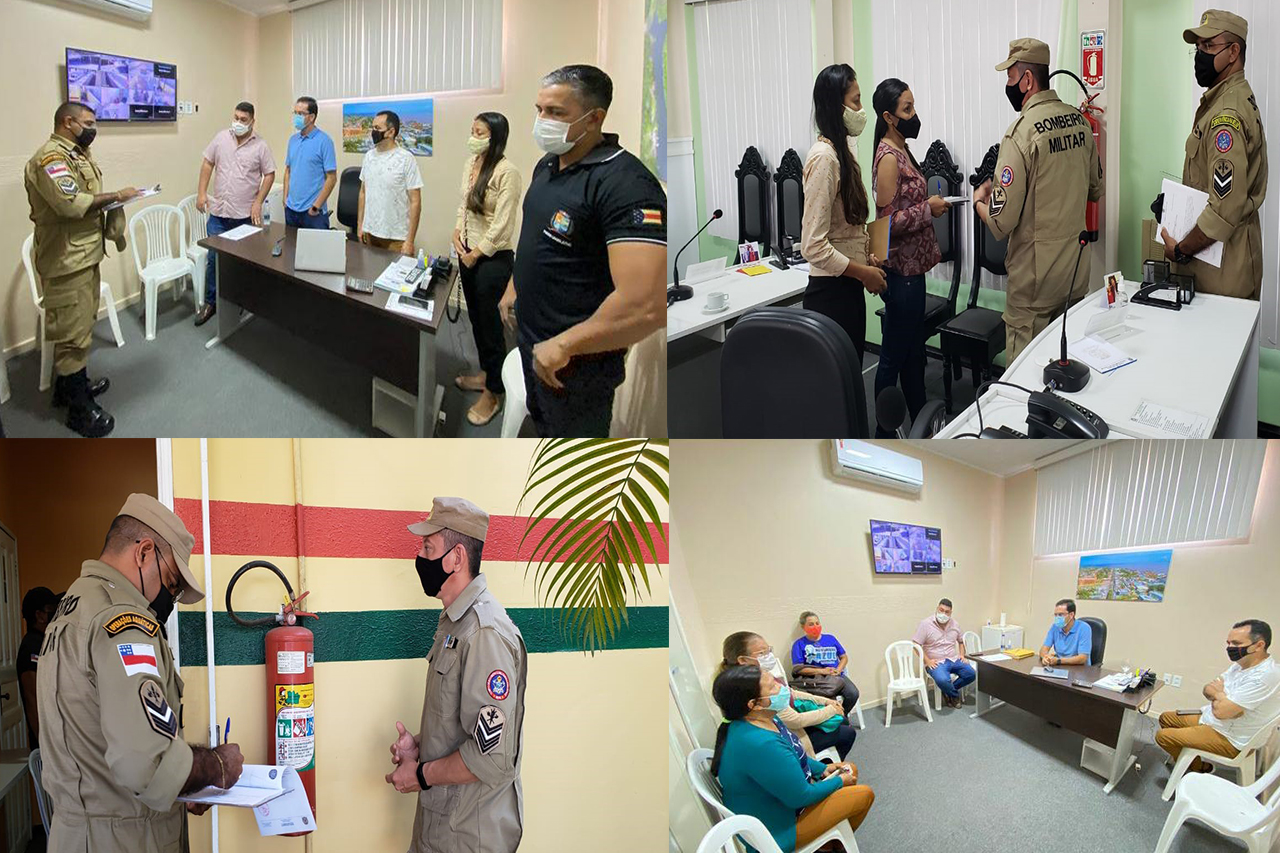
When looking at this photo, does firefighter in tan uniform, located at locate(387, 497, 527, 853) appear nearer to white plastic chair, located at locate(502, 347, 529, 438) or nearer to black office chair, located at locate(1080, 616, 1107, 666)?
white plastic chair, located at locate(502, 347, 529, 438)

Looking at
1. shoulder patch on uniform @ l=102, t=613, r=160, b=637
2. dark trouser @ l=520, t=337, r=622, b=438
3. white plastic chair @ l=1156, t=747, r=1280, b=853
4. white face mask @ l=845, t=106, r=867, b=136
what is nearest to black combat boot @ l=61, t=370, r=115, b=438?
shoulder patch on uniform @ l=102, t=613, r=160, b=637

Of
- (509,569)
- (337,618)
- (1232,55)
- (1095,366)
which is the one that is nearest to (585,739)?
(509,569)

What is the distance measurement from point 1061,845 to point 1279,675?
0.86 metres

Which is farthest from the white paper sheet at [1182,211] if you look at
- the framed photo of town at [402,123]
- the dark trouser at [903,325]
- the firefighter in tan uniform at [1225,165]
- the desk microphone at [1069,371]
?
the framed photo of town at [402,123]

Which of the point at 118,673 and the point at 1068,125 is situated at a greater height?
the point at 1068,125

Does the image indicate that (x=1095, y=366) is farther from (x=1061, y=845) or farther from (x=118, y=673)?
(x=118, y=673)

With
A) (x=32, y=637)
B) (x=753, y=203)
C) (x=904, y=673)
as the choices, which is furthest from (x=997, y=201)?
(x=32, y=637)

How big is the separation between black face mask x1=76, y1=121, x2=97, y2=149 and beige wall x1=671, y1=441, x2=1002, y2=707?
5.61 feet

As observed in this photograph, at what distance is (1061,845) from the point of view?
2795mm

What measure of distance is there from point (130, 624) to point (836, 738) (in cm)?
200

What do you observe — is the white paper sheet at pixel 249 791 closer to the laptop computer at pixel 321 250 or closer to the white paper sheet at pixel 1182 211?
the laptop computer at pixel 321 250

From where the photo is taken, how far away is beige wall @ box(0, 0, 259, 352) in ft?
7.16

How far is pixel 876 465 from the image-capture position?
273 cm

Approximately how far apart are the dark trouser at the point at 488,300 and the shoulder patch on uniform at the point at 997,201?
1.26 meters
